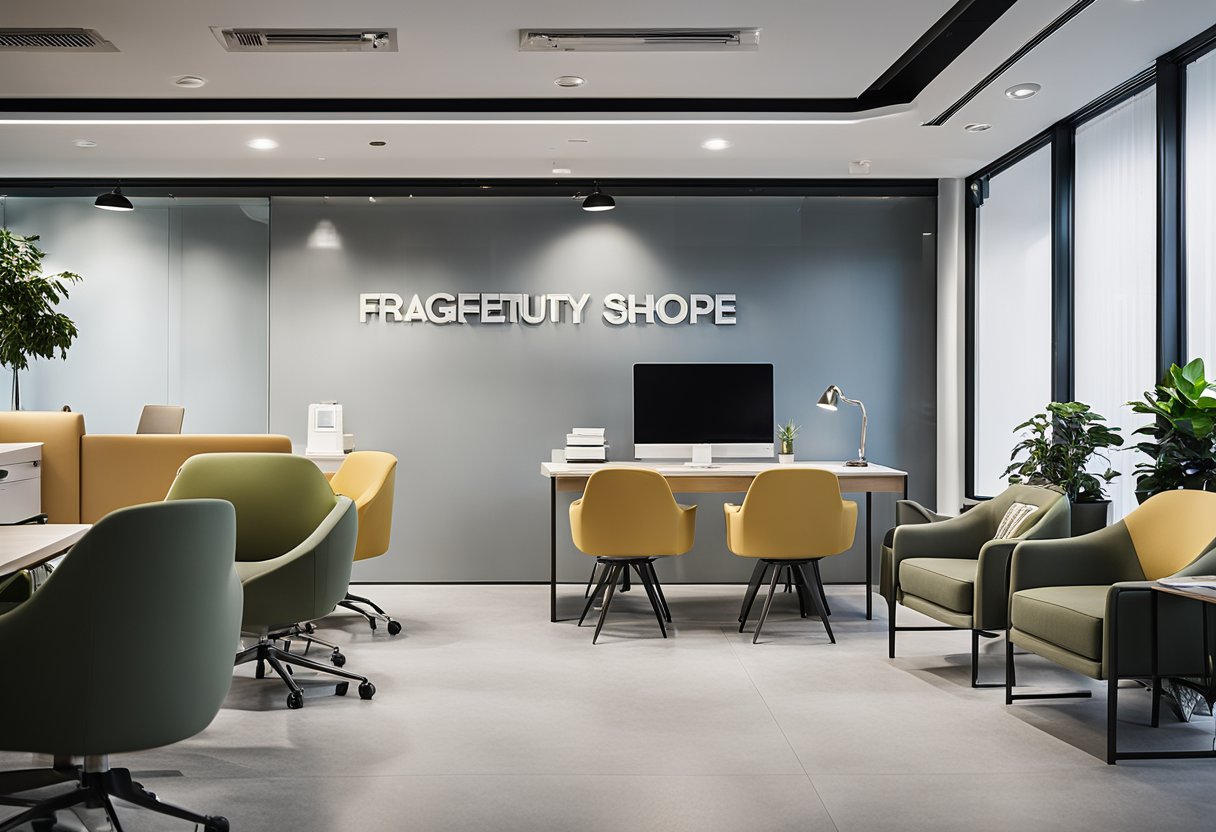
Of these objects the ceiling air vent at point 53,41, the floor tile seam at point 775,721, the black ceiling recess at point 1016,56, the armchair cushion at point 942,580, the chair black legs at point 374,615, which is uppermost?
the ceiling air vent at point 53,41

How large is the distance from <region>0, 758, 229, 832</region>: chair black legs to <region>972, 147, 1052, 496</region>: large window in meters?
5.01

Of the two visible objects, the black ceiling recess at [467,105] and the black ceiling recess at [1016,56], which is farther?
the black ceiling recess at [467,105]

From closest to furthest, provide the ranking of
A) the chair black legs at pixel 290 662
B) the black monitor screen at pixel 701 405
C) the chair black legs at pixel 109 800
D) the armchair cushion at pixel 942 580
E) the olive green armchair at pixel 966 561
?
the chair black legs at pixel 109 800, the chair black legs at pixel 290 662, the olive green armchair at pixel 966 561, the armchair cushion at pixel 942 580, the black monitor screen at pixel 701 405

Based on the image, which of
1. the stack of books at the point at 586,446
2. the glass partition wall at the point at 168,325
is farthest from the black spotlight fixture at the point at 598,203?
the glass partition wall at the point at 168,325

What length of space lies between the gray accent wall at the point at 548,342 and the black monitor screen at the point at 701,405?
68cm

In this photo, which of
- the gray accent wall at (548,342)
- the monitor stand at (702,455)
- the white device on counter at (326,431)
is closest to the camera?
the monitor stand at (702,455)

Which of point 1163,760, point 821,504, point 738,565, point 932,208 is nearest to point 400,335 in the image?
point 738,565

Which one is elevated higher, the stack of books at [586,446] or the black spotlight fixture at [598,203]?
the black spotlight fixture at [598,203]

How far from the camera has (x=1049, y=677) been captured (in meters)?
4.57

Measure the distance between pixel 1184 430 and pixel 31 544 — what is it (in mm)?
4081

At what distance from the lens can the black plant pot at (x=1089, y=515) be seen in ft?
15.8

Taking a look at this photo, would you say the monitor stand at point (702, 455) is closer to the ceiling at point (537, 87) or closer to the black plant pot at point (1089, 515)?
the ceiling at point (537, 87)

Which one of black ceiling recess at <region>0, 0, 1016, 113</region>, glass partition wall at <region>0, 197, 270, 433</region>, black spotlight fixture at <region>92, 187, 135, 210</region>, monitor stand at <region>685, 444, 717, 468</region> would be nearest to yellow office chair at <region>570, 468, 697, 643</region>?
monitor stand at <region>685, 444, 717, 468</region>

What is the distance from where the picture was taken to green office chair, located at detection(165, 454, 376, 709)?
3.87 meters
